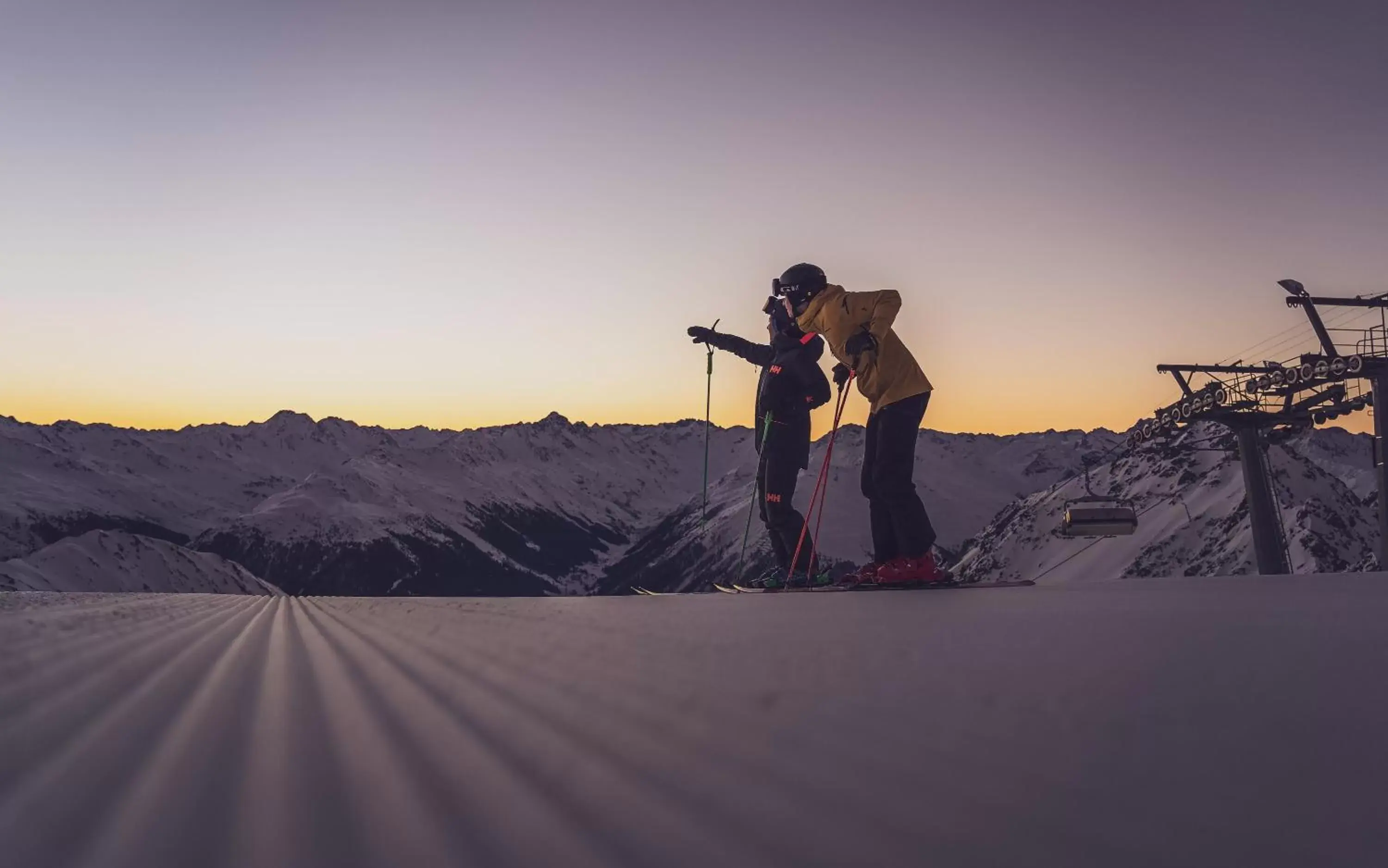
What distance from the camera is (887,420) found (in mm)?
6426

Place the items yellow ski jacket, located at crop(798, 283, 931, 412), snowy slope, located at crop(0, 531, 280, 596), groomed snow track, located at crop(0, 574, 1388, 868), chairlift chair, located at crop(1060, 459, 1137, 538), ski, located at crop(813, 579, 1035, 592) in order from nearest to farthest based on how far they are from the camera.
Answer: groomed snow track, located at crop(0, 574, 1388, 868)
ski, located at crop(813, 579, 1035, 592)
yellow ski jacket, located at crop(798, 283, 931, 412)
chairlift chair, located at crop(1060, 459, 1137, 538)
snowy slope, located at crop(0, 531, 280, 596)

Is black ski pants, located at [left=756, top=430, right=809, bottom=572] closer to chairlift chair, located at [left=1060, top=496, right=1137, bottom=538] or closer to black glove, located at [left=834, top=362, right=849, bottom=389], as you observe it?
black glove, located at [left=834, top=362, right=849, bottom=389]

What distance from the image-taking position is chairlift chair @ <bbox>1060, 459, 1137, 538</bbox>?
1661 cm

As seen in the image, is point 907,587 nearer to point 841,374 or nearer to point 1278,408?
point 841,374

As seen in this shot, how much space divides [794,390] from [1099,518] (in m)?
11.2

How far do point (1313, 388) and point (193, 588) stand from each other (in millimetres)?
30709

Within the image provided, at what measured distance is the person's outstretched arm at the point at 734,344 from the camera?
28.3 feet

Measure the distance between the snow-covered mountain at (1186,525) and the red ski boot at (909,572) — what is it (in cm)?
6433

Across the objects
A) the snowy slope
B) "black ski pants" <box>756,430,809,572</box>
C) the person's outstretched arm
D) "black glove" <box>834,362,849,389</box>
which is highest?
the person's outstretched arm

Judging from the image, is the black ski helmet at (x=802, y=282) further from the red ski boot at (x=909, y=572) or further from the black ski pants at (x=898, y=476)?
the red ski boot at (x=909, y=572)

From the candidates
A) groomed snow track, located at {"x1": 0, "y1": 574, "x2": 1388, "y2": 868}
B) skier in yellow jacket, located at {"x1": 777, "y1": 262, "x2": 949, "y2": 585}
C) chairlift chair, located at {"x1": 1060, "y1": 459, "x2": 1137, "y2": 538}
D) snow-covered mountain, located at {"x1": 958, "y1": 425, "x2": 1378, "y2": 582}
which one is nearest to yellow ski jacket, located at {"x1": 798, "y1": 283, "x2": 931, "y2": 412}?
skier in yellow jacket, located at {"x1": 777, "y1": 262, "x2": 949, "y2": 585}

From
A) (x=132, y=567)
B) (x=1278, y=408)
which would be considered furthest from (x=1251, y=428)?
(x=132, y=567)

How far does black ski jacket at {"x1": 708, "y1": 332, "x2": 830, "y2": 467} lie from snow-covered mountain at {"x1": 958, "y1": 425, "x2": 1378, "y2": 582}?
6330 centimetres

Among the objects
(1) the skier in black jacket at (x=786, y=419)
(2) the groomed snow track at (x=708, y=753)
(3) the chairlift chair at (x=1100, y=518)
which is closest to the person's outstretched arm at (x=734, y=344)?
(1) the skier in black jacket at (x=786, y=419)
